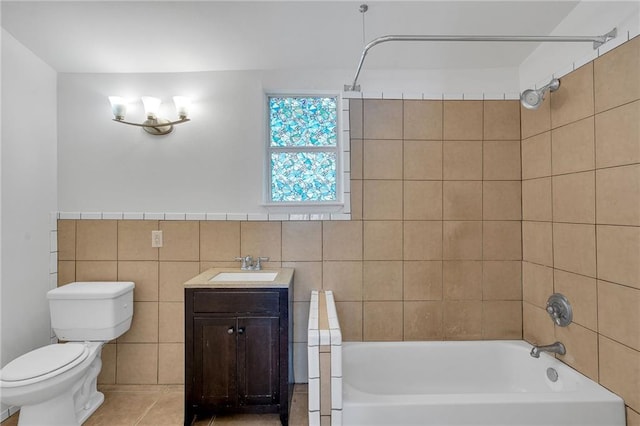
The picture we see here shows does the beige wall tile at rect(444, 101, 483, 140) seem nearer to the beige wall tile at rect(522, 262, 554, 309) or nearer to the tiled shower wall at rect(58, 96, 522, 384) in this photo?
the tiled shower wall at rect(58, 96, 522, 384)

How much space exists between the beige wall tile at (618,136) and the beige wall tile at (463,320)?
1.14 m

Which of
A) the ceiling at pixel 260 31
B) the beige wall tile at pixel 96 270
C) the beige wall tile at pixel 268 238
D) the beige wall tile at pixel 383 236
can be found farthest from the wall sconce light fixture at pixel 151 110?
the beige wall tile at pixel 383 236

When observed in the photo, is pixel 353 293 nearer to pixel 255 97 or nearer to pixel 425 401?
pixel 425 401

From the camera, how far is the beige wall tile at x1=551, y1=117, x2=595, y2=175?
1562mm

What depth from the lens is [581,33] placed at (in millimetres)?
1602

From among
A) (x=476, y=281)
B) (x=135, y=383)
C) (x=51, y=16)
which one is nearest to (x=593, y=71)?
(x=476, y=281)

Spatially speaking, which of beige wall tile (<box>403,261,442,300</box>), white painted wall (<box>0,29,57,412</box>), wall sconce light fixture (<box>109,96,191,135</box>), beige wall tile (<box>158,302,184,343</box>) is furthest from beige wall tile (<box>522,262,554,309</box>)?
white painted wall (<box>0,29,57,412</box>)

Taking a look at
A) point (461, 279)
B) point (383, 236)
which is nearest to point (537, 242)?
point (461, 279)

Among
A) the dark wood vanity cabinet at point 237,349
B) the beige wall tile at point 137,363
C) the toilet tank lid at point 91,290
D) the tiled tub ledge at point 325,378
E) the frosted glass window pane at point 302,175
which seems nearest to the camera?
the tiled tub ledge at point 325,378

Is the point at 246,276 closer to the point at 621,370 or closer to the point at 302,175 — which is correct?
the point at 302,175

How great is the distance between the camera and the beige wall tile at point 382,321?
2.11 meters

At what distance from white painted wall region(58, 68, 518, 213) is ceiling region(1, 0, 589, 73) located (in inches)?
3.6

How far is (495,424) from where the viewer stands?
4.32ft

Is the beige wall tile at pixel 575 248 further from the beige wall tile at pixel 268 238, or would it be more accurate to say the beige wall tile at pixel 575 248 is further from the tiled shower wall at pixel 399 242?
the beige wall tile at pixel 268 238
